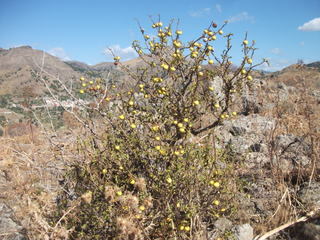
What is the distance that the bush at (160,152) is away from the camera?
2.95 m

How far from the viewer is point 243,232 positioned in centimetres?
325

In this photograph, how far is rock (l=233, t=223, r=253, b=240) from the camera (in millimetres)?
3199

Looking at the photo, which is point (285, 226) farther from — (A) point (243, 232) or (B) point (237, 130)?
(B) point (237, 130)

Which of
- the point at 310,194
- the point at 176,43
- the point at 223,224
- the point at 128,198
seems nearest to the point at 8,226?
the point at 128,198

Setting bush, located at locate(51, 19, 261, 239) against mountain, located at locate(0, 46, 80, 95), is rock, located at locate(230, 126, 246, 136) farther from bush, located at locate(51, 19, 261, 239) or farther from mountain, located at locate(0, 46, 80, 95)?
mountain, located at locate(0, 46, 80, 95)

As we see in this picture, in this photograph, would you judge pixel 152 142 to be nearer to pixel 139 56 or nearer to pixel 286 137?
pixel 139 56

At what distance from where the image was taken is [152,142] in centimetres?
331

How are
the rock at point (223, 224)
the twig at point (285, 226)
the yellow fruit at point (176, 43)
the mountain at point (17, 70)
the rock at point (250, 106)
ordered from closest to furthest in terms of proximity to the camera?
1. the yellow fruit at point (176, 43)
2. the twig at point (285, 226)
3. the rock at point (223, 224)
4. the rock at point (250, 106)
5. the mountain at point (17, 70)

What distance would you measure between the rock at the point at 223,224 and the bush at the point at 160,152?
6.7 inches

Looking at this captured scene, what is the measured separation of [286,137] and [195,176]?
3.67m

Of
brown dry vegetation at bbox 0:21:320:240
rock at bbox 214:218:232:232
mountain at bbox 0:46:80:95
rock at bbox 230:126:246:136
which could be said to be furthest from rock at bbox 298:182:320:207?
mountain at bbox 0:46:80:95

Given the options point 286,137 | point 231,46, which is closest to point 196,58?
point 231,46

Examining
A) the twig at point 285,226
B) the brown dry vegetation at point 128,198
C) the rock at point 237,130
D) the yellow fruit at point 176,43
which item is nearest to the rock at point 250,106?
the rock at point 237,130

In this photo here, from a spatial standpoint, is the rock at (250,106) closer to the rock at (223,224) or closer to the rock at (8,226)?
the rock at (223,224)
